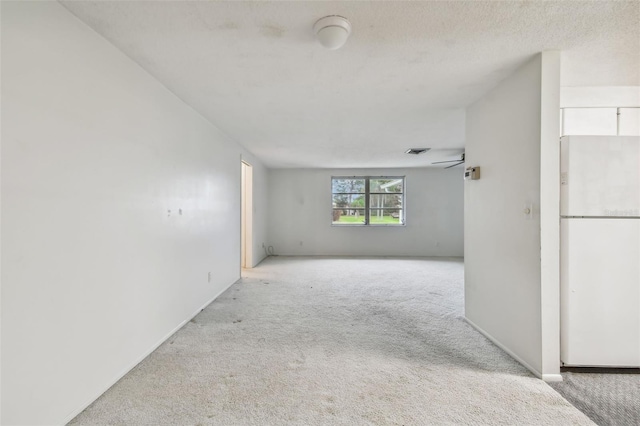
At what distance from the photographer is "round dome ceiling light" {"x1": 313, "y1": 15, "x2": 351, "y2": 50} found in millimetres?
1520

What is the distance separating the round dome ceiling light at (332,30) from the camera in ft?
4.99

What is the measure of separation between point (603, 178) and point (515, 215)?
571 millimetres

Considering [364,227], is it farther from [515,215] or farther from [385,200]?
[515,215]

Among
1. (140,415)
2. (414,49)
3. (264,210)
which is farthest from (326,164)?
(140,415)

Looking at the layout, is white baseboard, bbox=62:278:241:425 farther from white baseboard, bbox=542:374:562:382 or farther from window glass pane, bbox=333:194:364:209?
window glass pane, bbox=333:194:364:209

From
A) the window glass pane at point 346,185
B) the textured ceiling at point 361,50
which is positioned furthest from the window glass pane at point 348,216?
the textured ceiling at point 361,50

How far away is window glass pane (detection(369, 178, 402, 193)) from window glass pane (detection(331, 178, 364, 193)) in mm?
286

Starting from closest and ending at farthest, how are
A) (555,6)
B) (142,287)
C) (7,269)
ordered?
(7,269) → (555,6) → (142,287)

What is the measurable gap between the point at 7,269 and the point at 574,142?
3.25m

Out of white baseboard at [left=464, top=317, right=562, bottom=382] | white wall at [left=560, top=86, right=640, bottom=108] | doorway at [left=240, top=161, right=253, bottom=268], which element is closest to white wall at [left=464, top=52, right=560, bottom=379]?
white baseboard at [left=464, top=317, right=562, bottom=382]

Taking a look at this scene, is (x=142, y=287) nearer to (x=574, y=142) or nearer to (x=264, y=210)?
(x=574, y=142)

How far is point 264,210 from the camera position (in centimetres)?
688

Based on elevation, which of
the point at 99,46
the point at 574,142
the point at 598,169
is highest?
the point at 99,46

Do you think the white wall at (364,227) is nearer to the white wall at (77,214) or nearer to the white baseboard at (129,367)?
the white baseboard at (129,367)
